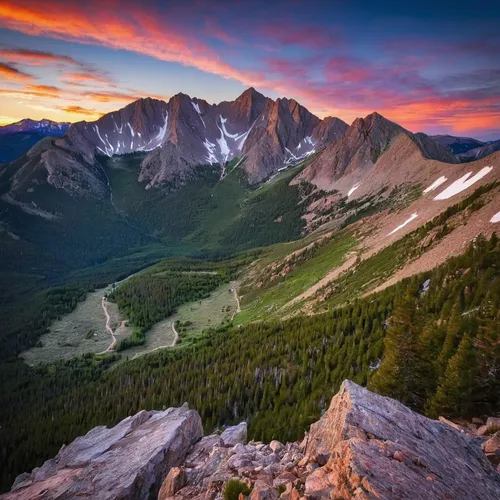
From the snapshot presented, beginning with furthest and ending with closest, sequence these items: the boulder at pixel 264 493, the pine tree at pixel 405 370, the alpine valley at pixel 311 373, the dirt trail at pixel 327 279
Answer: the dirt trail at pixel 327 279
the pine tree at pixel 405 370
the alpine valley at pixel 311 373
the boulder at pixel 264 493

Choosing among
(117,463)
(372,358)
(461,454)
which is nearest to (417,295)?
(372,358)

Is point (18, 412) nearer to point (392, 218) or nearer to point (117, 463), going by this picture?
point (117, 463)

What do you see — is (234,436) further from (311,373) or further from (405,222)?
(405,222)

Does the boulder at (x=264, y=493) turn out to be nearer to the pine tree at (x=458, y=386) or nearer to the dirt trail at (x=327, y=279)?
the pine tree at (x=458, y=386)

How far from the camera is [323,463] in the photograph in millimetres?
21031

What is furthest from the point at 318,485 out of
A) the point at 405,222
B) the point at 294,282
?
the point at 294,282

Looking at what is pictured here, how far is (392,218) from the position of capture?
149m

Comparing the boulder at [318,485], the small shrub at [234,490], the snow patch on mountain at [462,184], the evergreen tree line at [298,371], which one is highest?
the snow patch on mountain at [462,184]

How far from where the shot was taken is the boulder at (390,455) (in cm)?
1659

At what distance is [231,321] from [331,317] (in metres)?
74.0

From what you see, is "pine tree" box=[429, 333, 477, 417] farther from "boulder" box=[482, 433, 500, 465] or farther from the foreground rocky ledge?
"boulder" box=[482, 433, 500, 465]

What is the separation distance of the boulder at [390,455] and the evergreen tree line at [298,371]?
1110 cm

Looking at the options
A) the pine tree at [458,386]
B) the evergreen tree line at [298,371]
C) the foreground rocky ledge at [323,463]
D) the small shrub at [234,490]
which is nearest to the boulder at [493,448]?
the foreground rocky ledge at [323,463]

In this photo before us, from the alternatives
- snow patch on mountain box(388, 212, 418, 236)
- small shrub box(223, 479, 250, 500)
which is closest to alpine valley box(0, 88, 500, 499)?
small shrub box(223, 479, 250, 500)
